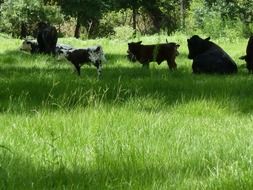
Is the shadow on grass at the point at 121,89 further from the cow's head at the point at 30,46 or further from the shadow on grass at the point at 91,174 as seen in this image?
the cow's head at the point at 30,46

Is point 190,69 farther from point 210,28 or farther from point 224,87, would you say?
point 210,28

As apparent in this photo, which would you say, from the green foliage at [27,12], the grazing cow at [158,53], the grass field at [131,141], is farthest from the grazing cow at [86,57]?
the green foliage at [27,12]

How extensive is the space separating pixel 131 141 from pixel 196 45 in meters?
7.97

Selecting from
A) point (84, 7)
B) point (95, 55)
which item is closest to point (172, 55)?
point (95, 55)

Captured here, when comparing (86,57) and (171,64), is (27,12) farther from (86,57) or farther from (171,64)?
(86,57)

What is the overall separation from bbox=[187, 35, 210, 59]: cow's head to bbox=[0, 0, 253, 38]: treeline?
58.1ft

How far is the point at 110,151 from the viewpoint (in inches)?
148

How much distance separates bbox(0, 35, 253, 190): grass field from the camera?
324 centimetres

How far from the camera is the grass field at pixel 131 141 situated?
10.6 feet

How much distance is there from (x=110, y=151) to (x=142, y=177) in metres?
0.51

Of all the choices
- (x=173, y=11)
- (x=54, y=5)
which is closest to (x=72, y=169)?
(x=54, y=5)

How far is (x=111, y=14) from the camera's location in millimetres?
46312

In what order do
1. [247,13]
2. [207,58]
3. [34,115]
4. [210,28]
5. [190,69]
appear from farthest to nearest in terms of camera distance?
[247,13] < [210,28] < [190,69] < [207,58] < [34,115]

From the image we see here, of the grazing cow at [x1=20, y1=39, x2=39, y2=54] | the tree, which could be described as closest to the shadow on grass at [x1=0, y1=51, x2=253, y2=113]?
the grazing cow at [x1=20, y1=39, x2=39, y2=54]
